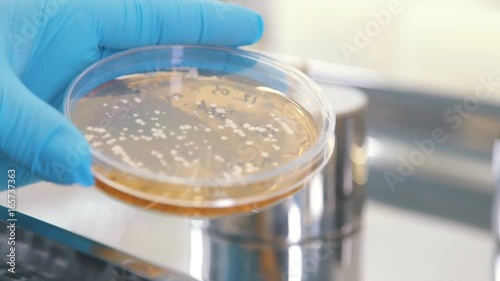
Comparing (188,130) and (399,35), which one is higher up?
(188,130)

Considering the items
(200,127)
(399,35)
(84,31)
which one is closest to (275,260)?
(200,127)

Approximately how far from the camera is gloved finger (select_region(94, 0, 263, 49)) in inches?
27.5

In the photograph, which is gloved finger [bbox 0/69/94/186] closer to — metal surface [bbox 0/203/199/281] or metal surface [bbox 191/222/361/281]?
metal surface [bbox 0/203/199/281]

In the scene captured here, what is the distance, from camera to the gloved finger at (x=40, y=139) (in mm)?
494

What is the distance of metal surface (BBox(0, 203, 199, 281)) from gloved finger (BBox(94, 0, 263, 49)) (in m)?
0.24

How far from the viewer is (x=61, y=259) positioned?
1.80 feet

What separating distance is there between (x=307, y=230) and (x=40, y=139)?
35 cm

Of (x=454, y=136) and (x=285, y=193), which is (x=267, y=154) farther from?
(x=454, y=136)

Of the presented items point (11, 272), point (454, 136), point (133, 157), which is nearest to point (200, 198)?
point (133, 157)

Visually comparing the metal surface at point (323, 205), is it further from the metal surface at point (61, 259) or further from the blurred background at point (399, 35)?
the blurred background at point (399, 35)

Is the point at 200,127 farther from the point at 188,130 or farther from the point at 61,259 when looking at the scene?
the point at 61,259

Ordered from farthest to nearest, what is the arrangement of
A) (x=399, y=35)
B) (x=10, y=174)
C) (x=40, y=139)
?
(x=399, y=35)
(x=10, y=174)
(x=40, y=139)

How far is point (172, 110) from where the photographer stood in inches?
23.2

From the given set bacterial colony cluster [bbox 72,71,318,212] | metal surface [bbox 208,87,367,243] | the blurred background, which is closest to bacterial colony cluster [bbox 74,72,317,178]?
bacterial colony cluster [bbox 72,71,318,212]
